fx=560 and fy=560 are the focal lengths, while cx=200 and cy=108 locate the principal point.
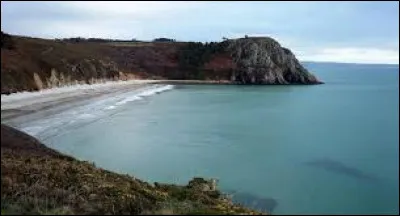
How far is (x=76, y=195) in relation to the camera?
10.3 meters

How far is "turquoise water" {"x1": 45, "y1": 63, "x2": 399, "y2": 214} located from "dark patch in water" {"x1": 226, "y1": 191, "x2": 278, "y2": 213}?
327mm

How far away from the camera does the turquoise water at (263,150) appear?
80.5ft

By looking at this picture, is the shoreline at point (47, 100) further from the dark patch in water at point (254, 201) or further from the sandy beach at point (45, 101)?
the dark patch in water at point (254, 201)

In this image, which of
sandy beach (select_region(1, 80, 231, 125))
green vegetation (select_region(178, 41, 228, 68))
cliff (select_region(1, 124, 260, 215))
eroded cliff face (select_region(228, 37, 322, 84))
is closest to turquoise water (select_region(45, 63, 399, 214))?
sandy beach (select_region(1, 80, 231, 125))

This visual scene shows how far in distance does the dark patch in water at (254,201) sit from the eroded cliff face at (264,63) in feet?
340

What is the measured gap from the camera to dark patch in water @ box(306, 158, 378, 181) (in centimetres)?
2889

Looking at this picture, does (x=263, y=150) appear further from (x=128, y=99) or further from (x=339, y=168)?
(x=128, y=99)

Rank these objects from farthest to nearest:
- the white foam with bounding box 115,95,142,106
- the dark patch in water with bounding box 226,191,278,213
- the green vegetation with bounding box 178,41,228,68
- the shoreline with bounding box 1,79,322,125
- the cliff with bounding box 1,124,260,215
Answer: the green vegetation with bounding box 178,41,228,68 < the white foam with bounding box 115,95,142,106 < the shoreline with bounding box 1,79,322,125 < the dark patch in water with bounding box 226,191,278,213 < the cliff with bounding box 1,124,260,215

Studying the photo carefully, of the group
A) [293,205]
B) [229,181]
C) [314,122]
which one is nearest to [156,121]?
[314,122]

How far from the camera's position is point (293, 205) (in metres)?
21.7

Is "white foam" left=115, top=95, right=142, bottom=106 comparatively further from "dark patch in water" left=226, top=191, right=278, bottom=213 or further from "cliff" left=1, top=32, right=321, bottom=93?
"dark patch in water" left=226, top=191, right=278, bottom=213

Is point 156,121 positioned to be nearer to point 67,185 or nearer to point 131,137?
→ point 131,137

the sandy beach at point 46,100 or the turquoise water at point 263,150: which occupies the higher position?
the sandy beach at point 46,100

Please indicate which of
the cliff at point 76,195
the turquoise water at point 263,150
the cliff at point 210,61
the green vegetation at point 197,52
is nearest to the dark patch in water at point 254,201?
the turquoise water at point 263,150
